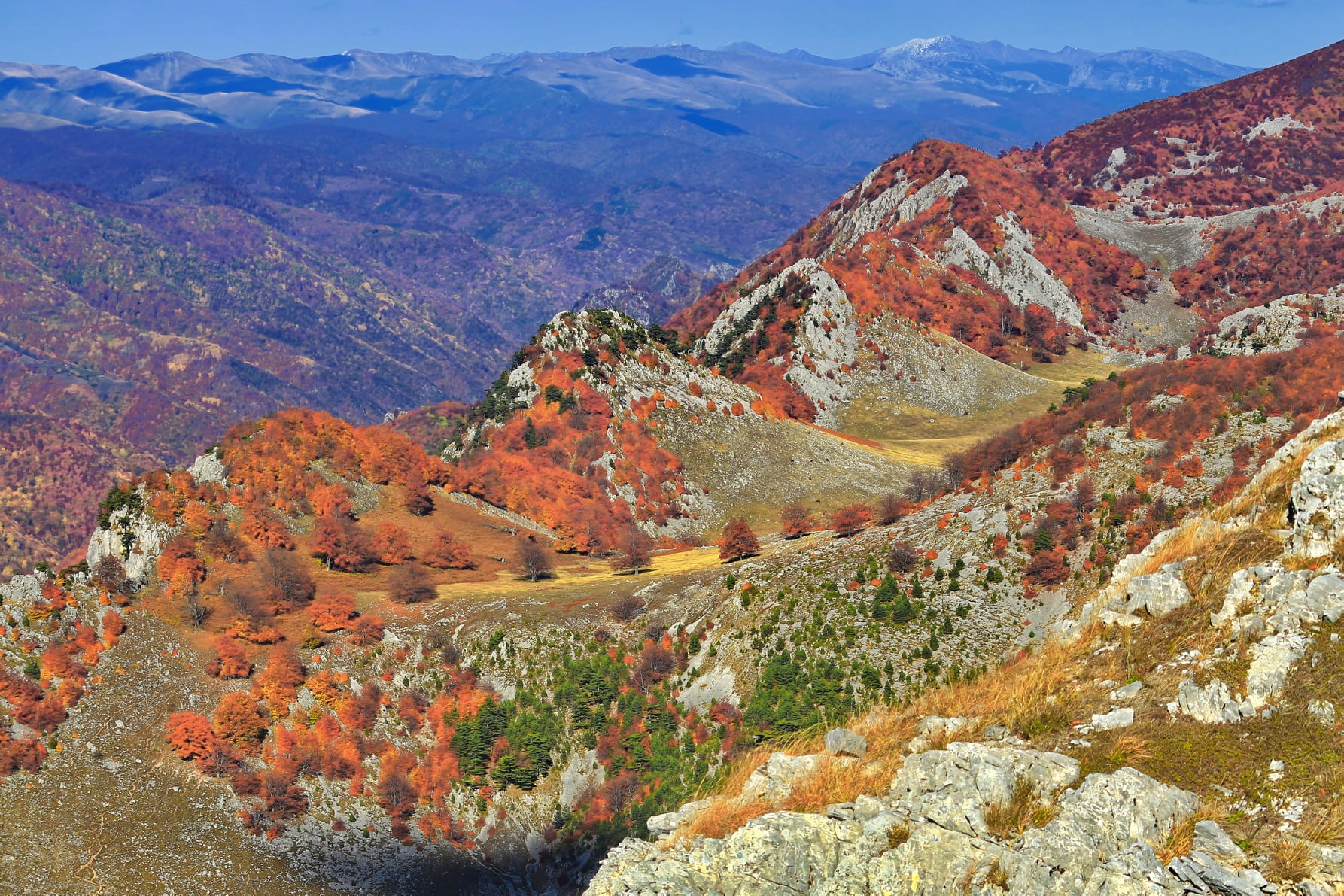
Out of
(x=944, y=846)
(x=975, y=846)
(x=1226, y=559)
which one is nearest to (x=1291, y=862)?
(x=975, y=846)

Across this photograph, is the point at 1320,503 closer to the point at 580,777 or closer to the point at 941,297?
the point at 580,777

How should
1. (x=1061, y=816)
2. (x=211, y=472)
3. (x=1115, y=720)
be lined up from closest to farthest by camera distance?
1. (x=1061, y=816)
2. (x=1115, y=720)
3. (x=211, y=472)

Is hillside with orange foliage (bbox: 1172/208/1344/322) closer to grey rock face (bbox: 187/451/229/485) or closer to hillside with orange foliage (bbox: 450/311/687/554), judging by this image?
hillside with orange foliage (bbox: 450/311/687/554)

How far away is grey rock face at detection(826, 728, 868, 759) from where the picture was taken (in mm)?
19609

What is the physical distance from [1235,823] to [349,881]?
46729 mm

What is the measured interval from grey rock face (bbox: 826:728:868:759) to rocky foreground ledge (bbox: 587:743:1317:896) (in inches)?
79.7

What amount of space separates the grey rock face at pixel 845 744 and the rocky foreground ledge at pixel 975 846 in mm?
2024

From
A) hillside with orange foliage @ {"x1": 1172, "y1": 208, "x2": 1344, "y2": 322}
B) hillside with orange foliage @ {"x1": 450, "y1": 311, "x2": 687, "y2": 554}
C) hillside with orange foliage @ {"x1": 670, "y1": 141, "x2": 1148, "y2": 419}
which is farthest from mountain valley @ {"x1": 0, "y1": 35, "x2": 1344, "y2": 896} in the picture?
hillside with orange foliage @ {"x1": 1172, "y1": 208, "x2": 1344, "y2": 322}

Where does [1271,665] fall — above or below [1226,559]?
below

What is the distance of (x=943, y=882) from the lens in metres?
16.0

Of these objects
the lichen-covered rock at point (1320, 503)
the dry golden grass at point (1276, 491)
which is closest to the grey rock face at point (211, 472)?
the dry golden grass at point (1276, 491)

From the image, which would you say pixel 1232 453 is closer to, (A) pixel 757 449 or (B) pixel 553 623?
(B) pixel 553 623

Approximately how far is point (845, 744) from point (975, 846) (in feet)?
13.3

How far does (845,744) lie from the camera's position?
19.9 m
